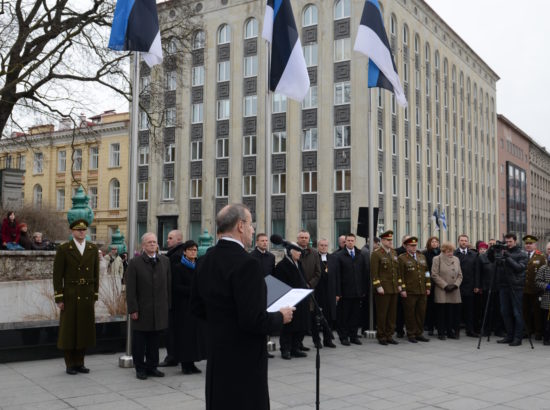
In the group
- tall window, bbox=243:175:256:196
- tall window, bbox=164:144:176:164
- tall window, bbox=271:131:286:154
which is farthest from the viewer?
tall window, bbox=164:144:176:164

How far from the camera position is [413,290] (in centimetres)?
1172

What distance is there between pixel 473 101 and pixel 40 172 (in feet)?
A: 154

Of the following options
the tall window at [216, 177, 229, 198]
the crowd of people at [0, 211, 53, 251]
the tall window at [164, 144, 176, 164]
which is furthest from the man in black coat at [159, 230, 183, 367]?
the tall window at [164, 144, 176, 164]

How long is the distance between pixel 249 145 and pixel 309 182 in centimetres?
622

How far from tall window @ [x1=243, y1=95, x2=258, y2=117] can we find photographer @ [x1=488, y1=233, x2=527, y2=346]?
3491cm

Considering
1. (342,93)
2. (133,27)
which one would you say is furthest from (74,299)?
(342,93)

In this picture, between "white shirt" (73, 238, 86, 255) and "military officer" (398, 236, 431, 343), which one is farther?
"military officer" (398, 236, 431, 343)

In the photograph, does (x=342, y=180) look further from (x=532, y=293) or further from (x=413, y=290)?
(x=413, y=290)

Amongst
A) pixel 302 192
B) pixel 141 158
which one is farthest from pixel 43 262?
pixel 141 158

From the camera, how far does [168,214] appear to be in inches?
1945

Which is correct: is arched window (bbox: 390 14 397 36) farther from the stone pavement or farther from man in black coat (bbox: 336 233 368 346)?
the stone pavement

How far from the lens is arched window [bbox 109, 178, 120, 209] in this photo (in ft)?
179

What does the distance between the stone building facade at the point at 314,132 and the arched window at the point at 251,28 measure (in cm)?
8

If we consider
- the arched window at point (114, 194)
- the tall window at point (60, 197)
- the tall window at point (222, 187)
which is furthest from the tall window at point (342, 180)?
the tall window at point (60, 197)
